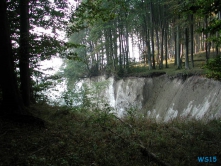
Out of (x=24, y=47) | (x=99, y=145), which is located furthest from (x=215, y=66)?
(x=24, y=47)

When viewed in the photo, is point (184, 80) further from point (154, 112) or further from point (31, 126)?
point (31, 126)

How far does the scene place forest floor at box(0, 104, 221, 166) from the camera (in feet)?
12.6

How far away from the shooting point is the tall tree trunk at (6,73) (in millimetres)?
5051

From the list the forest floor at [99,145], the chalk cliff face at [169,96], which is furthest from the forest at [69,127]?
the chalk cliff face at [169,96]

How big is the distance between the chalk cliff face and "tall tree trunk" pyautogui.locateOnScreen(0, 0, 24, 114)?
573 cm

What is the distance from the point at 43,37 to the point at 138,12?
1589 cm

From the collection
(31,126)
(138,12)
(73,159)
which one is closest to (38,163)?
(73,159)

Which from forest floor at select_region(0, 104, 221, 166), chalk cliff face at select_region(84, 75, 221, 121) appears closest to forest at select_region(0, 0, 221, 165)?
forest floor at select_region(0, 104, 221, 166)

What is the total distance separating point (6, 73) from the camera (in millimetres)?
5074

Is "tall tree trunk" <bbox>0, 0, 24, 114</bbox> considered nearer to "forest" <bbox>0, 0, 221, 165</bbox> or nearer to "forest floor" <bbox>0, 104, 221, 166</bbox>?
"forest" <bbox>0, 0, 221, 165</bbox>

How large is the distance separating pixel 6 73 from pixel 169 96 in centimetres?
1403

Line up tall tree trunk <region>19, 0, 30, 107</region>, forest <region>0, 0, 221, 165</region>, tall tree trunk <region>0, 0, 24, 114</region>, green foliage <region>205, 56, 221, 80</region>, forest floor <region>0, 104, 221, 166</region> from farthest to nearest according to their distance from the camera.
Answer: tall tree trunk <region>19, 0, 30, 107</region>, green foliage <region>205, 56, 221, 80</region>, tall tree trunk <region>0, 0, 24, 114</region>, forest <region>0, 0, 221, 165</region>, forest floor <region>0, 104, 221, 166</region>

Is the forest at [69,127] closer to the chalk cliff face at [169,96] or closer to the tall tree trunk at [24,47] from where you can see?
the tall tree trunk at [24,47]

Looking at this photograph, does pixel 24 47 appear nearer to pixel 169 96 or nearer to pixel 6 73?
pixel 6 73
